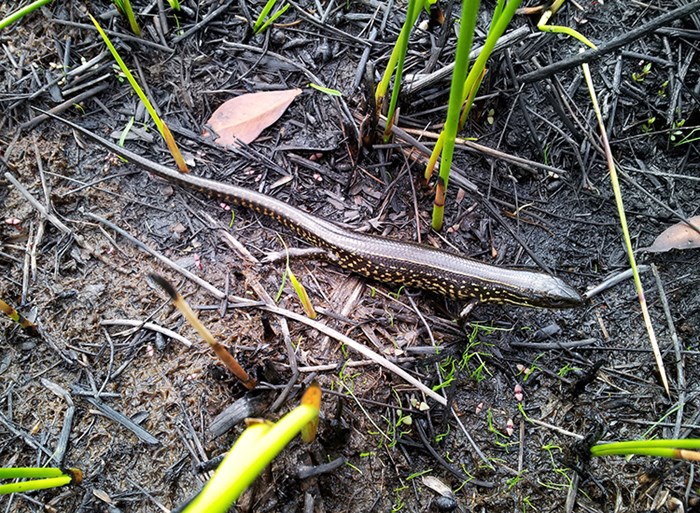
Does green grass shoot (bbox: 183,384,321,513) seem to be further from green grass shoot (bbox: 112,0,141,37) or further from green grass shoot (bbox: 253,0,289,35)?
green grass shoot (bbox: 112,0,141,37)

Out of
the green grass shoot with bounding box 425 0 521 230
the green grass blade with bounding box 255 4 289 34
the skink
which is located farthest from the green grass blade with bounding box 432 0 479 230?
the green grass blade with bounding box 255 4 289 34

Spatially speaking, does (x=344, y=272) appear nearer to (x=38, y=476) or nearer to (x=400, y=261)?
(x=400, y=261)

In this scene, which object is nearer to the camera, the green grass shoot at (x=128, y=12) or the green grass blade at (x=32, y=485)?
the green grass blade at (x=32, y=485)

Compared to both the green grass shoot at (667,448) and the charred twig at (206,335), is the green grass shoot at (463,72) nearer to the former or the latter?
the charred twig at (206,335)

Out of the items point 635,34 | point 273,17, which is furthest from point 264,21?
point 635,34

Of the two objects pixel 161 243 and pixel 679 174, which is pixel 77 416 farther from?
pixel 679 174

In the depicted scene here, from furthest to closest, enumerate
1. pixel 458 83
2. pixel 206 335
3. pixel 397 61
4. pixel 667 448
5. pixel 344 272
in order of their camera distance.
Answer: pixel 344 272 → pixel 397 61 → pixel 458 83 → pixel 206 335 → pixel 667 448

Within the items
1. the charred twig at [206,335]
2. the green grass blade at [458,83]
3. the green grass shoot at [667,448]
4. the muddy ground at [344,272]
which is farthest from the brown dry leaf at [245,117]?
the green grass shoot at [667,448]
